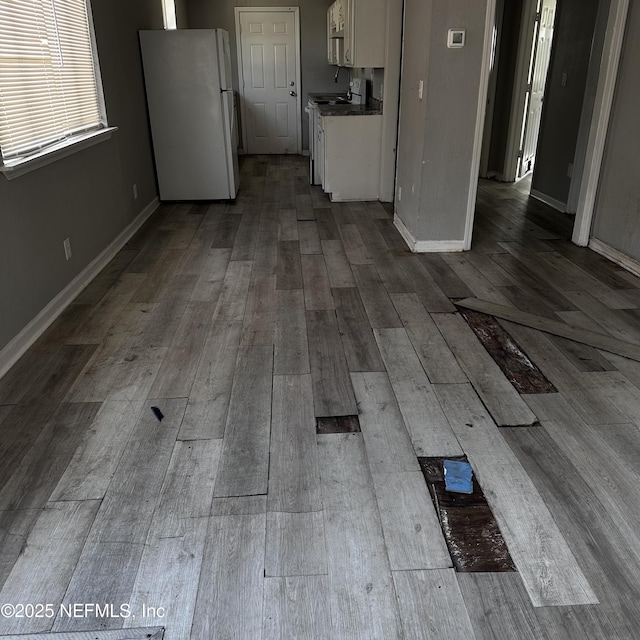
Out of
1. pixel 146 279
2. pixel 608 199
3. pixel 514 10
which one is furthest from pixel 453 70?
pixel 514 10

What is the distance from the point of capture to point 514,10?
642 centimetres

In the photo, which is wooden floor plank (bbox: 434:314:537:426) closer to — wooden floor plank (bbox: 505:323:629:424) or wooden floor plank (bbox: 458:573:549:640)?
wooden floor plank (bbox: 505:323:629:424)

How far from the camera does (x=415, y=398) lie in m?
2.38

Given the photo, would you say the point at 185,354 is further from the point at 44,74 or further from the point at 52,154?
the point at 44,74

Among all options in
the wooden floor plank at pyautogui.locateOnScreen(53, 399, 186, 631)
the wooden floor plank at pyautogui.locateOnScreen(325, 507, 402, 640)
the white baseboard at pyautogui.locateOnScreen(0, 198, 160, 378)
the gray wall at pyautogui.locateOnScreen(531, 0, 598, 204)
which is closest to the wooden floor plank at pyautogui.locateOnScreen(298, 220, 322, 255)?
the white baseboard at pyautogui.locateOnScreen(0, 198, 160, 378)

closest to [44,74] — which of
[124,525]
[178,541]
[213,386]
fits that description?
[213,386]

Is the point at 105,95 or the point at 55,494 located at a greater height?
the point at 105,95

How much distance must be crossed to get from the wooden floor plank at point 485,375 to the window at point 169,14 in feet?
18.8

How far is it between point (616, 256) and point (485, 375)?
211 centimetres

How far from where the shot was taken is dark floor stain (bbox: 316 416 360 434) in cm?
217

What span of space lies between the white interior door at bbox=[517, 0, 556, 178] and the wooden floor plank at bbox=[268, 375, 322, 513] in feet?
17.7

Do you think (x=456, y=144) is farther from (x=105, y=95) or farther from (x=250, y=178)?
(x=250, y=178)

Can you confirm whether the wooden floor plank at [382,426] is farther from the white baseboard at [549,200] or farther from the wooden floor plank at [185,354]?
the white baseboard at [549,200]

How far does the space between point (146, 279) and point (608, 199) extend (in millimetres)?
3393
